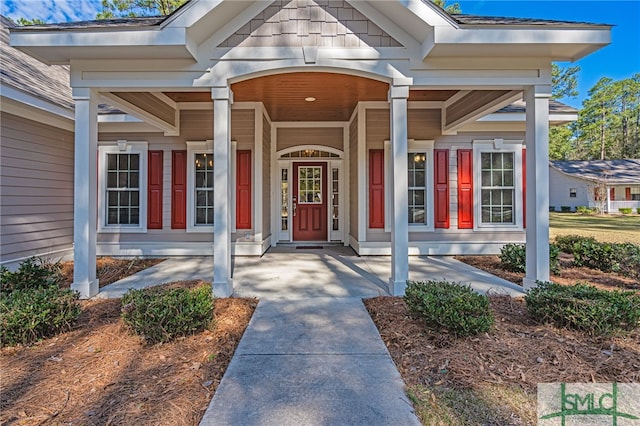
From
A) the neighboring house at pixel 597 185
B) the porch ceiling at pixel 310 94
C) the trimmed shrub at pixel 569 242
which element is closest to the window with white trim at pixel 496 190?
the trimmed shrub at pixel 569 242

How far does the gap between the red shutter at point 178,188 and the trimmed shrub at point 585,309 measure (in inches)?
249

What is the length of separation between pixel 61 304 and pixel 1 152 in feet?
12.2

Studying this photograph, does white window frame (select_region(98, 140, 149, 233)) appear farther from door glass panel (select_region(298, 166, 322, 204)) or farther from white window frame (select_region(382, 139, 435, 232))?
white window frame (select_region(382, 139, 435, 232))

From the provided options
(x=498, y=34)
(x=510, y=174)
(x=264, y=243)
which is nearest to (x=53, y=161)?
(x=264, y=243)

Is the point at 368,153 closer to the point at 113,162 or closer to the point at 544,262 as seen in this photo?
the point at 544,262

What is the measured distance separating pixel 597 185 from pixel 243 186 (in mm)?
27041

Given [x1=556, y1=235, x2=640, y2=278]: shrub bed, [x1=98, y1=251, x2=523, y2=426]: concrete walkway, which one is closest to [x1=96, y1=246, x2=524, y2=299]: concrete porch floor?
[x1=98, y1=251, x2=523, y2=426]: concrete walkway

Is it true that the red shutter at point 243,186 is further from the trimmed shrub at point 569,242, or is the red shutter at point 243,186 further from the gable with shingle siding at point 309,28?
the trimmed shrub at point 569,242

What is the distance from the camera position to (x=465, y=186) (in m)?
7.21

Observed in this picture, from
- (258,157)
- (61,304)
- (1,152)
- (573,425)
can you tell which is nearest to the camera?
(573,425)

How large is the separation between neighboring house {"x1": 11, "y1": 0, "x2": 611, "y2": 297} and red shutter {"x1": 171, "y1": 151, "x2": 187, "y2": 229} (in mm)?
23

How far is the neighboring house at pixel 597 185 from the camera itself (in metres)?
23.5

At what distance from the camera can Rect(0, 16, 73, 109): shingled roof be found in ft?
16.7

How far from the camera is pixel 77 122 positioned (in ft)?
13.6
